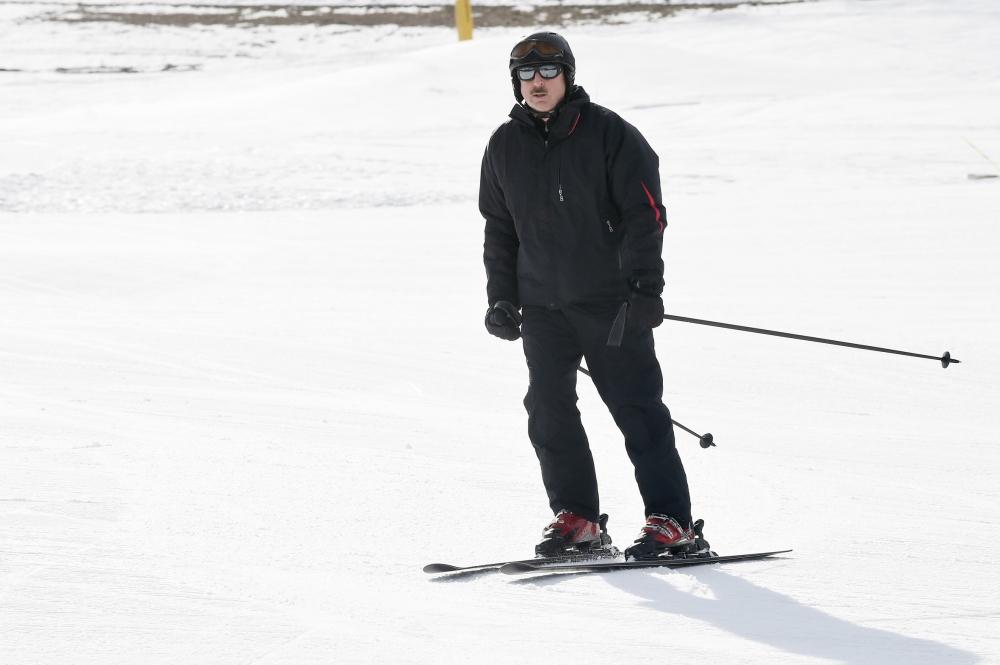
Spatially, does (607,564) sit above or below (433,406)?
above

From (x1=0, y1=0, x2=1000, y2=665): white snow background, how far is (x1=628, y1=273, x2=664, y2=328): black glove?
2.25 feet

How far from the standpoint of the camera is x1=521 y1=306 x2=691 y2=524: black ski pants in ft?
11.3

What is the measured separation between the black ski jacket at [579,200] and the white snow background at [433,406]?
79 cm

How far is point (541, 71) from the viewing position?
11.1 feet

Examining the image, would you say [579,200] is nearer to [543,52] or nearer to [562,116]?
[562,116]

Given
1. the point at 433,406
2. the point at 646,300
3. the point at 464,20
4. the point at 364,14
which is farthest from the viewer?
the point at 364,14

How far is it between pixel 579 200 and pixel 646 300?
0.31m

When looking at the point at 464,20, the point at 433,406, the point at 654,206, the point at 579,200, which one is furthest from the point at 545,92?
the point at 464,20

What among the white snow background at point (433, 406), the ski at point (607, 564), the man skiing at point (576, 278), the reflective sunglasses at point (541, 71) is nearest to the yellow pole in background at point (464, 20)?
the white snow background at point (433, 406)

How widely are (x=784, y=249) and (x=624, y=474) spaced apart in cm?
492

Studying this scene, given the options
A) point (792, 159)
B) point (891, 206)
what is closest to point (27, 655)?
point (891, 206)

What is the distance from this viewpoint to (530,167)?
3.42 m

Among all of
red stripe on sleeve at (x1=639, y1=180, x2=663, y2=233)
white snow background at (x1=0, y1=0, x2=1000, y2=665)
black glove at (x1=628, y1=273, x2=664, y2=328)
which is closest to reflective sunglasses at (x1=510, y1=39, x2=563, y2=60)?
red stripe on sleeve at (x1=639, y1=180, x2=663, y2=233)

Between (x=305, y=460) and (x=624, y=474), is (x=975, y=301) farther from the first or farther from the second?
(x=305, y=460)
